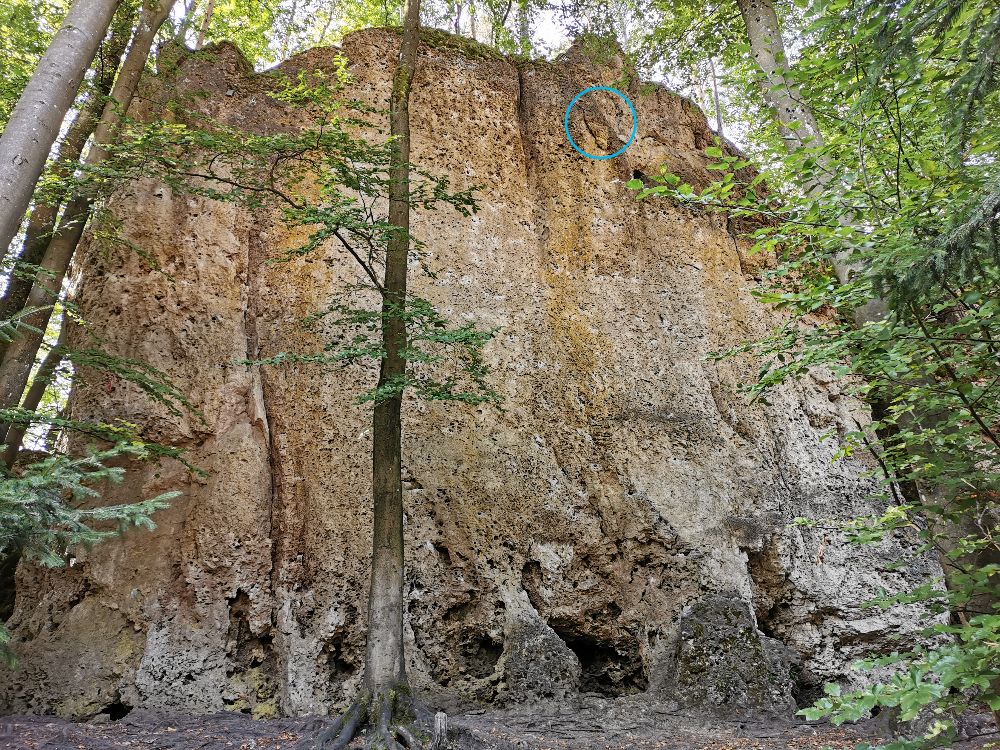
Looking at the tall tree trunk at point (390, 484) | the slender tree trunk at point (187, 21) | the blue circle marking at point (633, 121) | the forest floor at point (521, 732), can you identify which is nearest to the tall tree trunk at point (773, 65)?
the tall tree trunk at point (390, 484)

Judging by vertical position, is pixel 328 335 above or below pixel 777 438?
above

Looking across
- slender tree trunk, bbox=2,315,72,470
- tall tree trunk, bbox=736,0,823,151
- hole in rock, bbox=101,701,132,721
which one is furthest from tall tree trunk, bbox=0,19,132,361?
tall tree trunk, bbox=736,0,823,151

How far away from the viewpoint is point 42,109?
15.1 ft

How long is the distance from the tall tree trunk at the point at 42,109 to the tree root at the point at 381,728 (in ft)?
14.7

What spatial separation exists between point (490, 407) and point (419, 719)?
4.22m

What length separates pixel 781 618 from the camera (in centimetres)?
784

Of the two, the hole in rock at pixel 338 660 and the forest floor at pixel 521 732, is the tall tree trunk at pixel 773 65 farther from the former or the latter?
the hole in rock at pixel 338 660

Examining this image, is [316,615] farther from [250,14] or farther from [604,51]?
[250,14]

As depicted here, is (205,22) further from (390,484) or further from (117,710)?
(117,710)

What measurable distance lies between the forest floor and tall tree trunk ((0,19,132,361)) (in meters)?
3.93

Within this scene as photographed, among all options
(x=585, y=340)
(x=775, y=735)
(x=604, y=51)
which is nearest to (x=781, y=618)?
(x=775, y=735)

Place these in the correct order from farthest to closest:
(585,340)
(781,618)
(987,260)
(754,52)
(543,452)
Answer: (585,340) → (543,452) → (781,618) → (754,52) → (987,260)

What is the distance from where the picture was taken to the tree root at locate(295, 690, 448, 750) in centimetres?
503

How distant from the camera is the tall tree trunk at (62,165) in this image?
6543 millimetres
